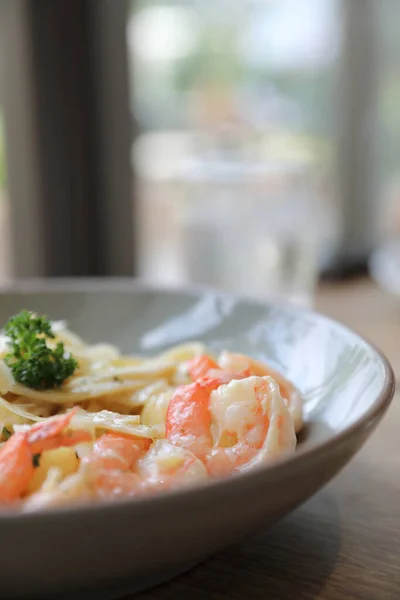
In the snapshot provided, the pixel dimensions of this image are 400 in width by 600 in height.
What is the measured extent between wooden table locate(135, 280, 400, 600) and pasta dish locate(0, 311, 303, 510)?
0.31 ft

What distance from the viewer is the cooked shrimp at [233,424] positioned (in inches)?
28.0

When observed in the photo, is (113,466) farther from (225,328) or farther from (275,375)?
(225,328)

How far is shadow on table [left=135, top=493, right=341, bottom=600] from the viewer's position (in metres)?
0.67

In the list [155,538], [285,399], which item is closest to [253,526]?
[155,538]

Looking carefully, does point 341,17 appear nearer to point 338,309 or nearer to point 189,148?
point 189,148

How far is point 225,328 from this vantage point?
114 centimetres

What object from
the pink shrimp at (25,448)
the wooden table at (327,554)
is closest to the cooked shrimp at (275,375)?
the wooden table at (327,554)

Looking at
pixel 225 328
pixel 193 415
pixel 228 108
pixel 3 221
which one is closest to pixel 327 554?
pixel 193 415

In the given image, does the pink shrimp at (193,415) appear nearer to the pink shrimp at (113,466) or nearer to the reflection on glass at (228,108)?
the pink shrimp at (113,466)

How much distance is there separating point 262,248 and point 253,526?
1541 mm

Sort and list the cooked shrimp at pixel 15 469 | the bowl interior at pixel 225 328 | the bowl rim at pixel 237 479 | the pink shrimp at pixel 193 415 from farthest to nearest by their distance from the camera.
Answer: the bowl interior at pixel 225 328 → the pink shrimp at pixel 193 415 → the cooked shrimp at pixel 15 469 → the bowl rim at pixel 237 479

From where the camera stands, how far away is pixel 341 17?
2.71 m

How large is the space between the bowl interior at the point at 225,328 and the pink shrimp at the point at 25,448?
0.82 ft

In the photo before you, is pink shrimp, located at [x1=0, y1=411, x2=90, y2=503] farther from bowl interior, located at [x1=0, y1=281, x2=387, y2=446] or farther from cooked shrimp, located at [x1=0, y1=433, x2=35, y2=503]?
bowl interior, located at [x1=0, y1=281, x2=387, y2=446]
